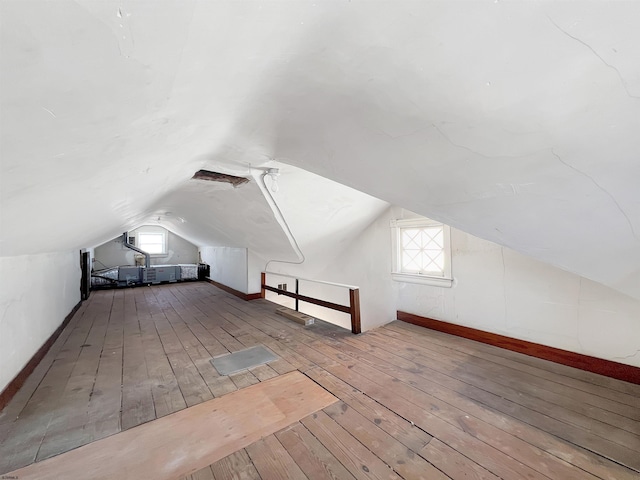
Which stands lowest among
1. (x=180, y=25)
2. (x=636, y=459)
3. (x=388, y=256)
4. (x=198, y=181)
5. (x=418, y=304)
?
(x=636, y=459)

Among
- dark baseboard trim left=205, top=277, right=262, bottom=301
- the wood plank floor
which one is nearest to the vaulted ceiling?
the wood plank floor

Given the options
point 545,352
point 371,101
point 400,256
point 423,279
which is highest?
point 371,101

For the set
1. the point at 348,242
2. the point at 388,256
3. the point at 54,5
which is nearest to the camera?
the point at 54,5

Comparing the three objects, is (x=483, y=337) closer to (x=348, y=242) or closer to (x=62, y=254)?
(x=348, y=242)

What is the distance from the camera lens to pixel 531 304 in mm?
2658

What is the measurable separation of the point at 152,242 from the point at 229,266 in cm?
422

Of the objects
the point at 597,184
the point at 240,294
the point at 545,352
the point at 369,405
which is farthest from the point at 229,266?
the point at 597,184

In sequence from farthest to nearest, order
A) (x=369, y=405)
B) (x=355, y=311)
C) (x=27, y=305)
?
(x=355, y=311)
(x=27, y=305)
(x=369, y=405)

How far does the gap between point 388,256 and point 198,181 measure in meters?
2.81

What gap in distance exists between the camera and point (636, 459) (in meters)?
1.42

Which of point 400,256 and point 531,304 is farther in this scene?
point 400,256

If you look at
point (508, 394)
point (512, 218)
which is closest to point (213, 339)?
point (508, 394)

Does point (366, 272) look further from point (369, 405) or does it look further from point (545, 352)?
point (369, 405)

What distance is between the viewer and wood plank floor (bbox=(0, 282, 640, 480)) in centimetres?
141
